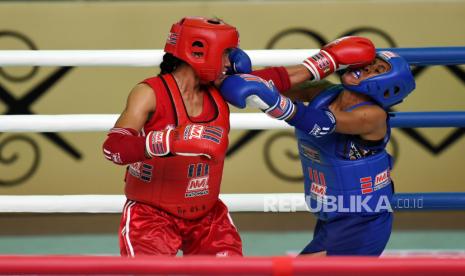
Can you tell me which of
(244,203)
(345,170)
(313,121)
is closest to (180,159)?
(313,121)

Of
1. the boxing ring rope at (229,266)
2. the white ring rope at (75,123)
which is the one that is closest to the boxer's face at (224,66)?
the white ring rope at (75,123)

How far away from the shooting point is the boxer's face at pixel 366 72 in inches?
106

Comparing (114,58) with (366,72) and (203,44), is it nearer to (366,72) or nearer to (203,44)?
(203,44)

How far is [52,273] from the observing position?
1.74 metres

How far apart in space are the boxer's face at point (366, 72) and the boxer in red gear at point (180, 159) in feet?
1.34

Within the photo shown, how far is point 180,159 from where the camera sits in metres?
2.60

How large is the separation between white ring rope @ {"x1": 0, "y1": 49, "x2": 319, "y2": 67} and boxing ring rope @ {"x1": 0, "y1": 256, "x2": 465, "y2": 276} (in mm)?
1734

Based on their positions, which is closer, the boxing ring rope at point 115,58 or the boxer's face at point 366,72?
the boxer's face at point 366,72

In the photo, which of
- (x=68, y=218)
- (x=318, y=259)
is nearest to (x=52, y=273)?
(x=318, y=259)

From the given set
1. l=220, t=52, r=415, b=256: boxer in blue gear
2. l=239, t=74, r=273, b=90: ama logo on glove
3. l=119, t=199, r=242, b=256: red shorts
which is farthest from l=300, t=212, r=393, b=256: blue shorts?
l=239, t=74, r=273, b=90: ama logo on glove

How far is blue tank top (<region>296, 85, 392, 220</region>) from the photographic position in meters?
2.75

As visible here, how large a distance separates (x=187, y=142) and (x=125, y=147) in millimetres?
189

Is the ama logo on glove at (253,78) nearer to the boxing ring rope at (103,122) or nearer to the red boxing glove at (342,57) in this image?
the red boxing glove at (342,57)

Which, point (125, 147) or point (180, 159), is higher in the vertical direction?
point (125, 147)
